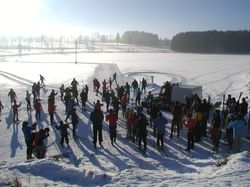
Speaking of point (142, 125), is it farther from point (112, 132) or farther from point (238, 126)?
point (238, 126)

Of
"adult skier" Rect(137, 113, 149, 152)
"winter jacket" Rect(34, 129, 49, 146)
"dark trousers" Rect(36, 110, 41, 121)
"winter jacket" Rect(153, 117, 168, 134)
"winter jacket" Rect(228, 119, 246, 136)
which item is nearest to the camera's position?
"winter jacket" Rect(34, 129, 49, 146)

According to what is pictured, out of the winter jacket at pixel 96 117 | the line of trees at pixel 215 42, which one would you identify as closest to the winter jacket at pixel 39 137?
the winter jacket at pixel 96 117

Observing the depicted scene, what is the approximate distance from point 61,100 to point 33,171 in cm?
Answer: 1590

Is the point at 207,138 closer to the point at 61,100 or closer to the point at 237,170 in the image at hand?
the point at 237,170

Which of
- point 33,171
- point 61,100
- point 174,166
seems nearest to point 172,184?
point 174,166

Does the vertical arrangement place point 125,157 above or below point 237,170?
below

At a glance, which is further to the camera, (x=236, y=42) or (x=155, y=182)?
(x=236, y=42)

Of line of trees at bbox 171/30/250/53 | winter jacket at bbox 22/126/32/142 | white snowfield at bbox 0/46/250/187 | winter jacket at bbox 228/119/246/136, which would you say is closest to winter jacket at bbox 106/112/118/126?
white snowfield at bbox 0/46/250/187

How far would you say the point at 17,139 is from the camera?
15.4 metres

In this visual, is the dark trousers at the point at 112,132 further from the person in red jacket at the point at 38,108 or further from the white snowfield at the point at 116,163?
the person in red jacket at the point at 38,108

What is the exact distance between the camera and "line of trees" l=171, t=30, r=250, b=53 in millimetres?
138250

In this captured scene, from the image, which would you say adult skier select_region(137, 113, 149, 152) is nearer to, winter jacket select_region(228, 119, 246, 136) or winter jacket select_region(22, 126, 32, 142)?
winter jacket select_region(228, 119, 246, 136)

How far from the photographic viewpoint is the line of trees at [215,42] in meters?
138

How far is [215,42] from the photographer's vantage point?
140000mm
